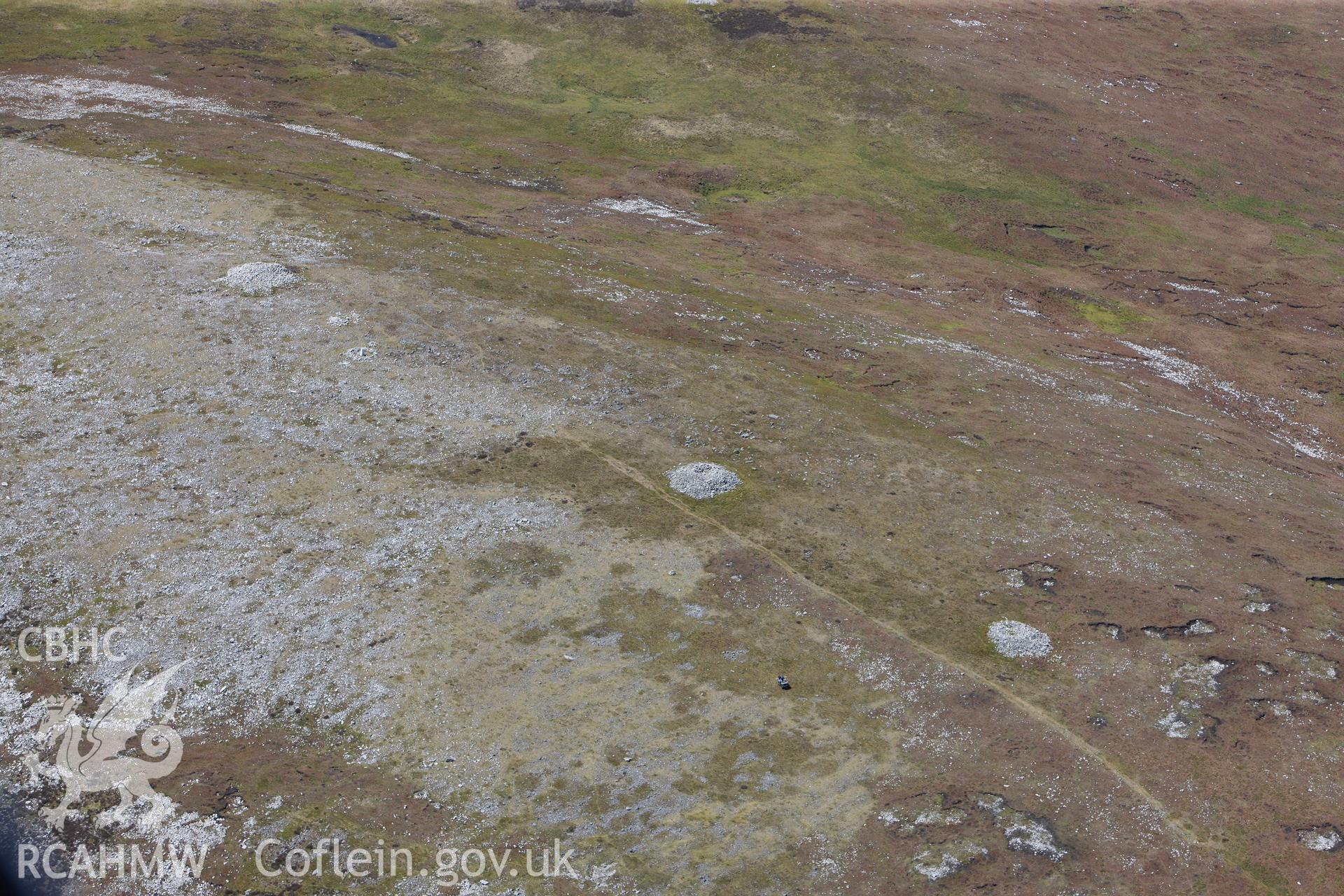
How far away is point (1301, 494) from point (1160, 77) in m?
63.8

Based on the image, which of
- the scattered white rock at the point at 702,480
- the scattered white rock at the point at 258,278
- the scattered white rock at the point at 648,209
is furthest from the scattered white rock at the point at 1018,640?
the scattered white rock at the point at 648,209

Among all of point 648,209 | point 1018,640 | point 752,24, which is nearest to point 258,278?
point 648,209

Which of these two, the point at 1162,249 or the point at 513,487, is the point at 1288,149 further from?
the point at 513,487

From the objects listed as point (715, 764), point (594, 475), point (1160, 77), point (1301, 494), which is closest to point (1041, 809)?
point (715, 764)

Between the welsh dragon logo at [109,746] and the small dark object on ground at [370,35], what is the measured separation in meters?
74.5

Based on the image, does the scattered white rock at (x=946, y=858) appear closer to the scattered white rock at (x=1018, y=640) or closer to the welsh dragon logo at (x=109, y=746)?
the scattered white rock at (x=1018, y=640)

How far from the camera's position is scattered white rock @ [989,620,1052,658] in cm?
3122

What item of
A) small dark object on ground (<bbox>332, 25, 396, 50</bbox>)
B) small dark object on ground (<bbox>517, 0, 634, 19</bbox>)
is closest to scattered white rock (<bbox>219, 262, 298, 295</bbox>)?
small dark object on ground (<bbox>332, 25, 396, 50</bbox>)

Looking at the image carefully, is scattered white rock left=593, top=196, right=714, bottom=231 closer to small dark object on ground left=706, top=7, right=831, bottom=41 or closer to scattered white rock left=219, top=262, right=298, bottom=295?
scattered white rock left=219, top=262, right=298, bottom=295

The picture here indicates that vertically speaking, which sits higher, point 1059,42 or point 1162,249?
point 1059,42

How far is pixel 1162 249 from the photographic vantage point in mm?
70375

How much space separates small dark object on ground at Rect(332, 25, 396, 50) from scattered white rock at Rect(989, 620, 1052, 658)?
78.8m

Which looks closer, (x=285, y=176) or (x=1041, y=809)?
(x=1041, y=809)

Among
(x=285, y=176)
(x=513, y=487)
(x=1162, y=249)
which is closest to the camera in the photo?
(x=513, y=487)
